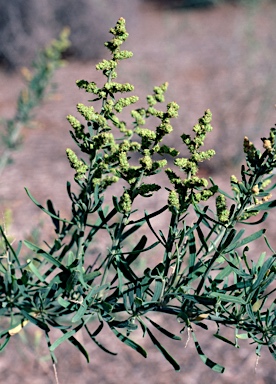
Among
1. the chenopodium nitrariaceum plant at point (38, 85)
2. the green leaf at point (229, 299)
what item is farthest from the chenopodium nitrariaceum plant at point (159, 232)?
the chenopodium nitrariaceum plant at point (38, 85)

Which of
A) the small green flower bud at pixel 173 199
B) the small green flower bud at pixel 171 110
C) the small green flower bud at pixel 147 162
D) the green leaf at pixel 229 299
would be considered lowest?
the green leaf at pixel 229 299

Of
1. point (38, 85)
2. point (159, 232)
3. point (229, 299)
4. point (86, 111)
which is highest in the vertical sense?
point (38, 85)

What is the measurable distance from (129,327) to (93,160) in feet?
0.72

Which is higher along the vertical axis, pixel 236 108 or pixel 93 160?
pixel 236 108

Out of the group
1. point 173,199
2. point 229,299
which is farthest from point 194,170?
point 229,299

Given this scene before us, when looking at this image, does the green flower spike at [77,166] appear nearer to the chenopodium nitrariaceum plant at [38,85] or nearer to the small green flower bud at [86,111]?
the small green flower bud at [86,111]

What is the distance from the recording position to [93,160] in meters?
0.70

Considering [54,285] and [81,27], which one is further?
[81,27]

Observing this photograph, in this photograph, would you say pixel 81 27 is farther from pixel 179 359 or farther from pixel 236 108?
pixel 179 359

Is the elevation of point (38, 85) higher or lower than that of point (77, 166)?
higher

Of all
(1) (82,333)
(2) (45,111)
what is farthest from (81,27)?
(1) (82,333)

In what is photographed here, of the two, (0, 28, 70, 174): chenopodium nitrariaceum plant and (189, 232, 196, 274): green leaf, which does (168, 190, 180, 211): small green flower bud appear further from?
(0, 28, 70, 174): chenopodium nitrariaceum plant

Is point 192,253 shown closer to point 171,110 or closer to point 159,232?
point 159,232

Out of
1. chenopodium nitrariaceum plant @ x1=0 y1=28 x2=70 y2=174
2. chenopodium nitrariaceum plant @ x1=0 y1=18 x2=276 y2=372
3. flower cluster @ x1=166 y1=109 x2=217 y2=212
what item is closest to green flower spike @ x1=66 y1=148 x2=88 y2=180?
chenopodium nitrariaceum plant @ x1=0 y1=18 x2=276 y2=372
